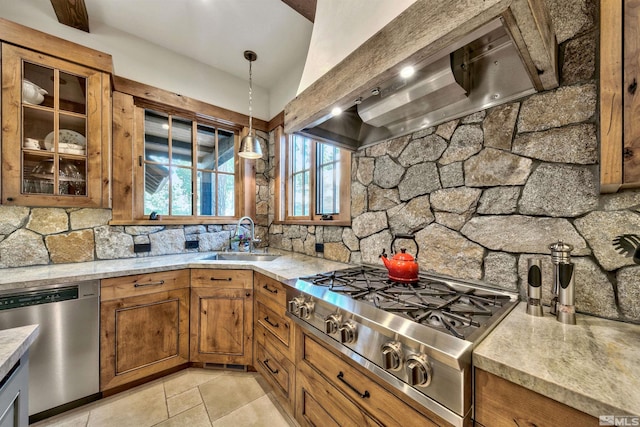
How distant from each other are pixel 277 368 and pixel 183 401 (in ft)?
2.36

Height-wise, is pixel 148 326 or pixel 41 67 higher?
pixel 41 67

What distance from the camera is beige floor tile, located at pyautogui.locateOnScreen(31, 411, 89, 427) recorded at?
146 cm

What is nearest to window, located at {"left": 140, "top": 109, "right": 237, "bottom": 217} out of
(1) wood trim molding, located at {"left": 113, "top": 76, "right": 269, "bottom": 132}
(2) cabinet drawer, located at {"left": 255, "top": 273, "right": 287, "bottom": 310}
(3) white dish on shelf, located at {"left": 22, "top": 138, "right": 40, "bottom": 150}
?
(1) wood trim molding, located at {"left": 113, "top": 76, "right": 269, "bottom": 132}

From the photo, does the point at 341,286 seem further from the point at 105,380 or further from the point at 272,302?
the point at 105,380

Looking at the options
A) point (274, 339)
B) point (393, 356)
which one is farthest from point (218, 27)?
point (393, 356)

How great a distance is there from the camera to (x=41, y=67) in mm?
1747

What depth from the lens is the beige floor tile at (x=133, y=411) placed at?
1483 mm

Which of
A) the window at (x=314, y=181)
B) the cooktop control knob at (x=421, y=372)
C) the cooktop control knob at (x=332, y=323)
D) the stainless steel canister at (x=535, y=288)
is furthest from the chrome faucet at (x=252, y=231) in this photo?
the stainless steel canister at (x=535, y=288)

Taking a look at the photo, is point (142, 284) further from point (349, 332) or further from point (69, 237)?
point (349, 332)

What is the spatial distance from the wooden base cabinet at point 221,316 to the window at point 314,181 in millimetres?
931

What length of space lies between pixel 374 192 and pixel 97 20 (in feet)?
9.52

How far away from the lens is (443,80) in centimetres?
115

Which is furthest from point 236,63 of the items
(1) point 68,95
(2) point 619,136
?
(2) point 619,136

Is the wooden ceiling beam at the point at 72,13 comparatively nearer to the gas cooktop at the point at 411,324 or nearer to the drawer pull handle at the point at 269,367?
the gas cooktop at the point at 411,324
